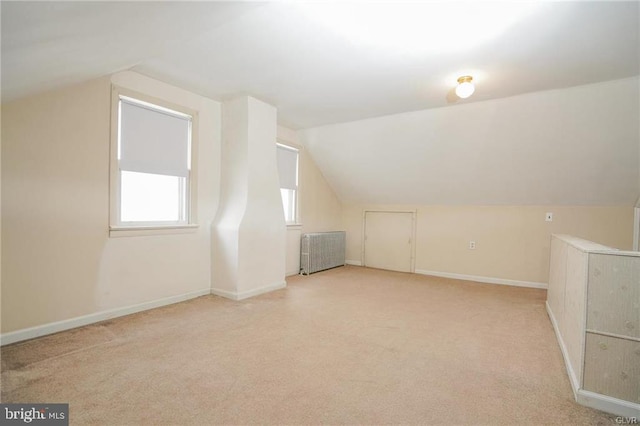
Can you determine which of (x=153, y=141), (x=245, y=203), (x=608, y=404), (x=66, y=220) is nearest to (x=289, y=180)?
(x=245, y=203)

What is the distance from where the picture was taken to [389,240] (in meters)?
5.93

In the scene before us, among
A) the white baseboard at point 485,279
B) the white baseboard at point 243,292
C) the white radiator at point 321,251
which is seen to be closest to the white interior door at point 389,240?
the white baseboard at point 485,279

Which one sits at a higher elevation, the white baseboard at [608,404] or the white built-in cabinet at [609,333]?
the white built-in cabinet at [609,333]

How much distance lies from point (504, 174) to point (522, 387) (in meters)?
3.28

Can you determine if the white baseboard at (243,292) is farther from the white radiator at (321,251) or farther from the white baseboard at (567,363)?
the white baseboard at (567,363)

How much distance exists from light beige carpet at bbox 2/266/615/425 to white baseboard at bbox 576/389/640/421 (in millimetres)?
52

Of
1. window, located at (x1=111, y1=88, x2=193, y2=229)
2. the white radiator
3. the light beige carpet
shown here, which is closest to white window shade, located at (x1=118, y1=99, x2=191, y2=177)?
window, located at (x1=111, y1=88, x2=193, y2=229)

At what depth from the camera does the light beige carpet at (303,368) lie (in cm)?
172

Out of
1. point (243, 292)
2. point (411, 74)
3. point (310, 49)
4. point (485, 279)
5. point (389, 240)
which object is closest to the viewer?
point (310, 49)

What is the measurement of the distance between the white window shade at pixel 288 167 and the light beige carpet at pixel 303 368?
2270 millimetres

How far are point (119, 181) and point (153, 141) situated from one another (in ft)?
1.83

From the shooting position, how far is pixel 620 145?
3617mm

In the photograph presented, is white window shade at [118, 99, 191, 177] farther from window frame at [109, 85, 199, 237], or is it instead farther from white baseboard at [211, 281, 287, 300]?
white baseboard at [211, 281, 287, 300]

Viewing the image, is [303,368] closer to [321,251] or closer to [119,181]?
[119,181]
